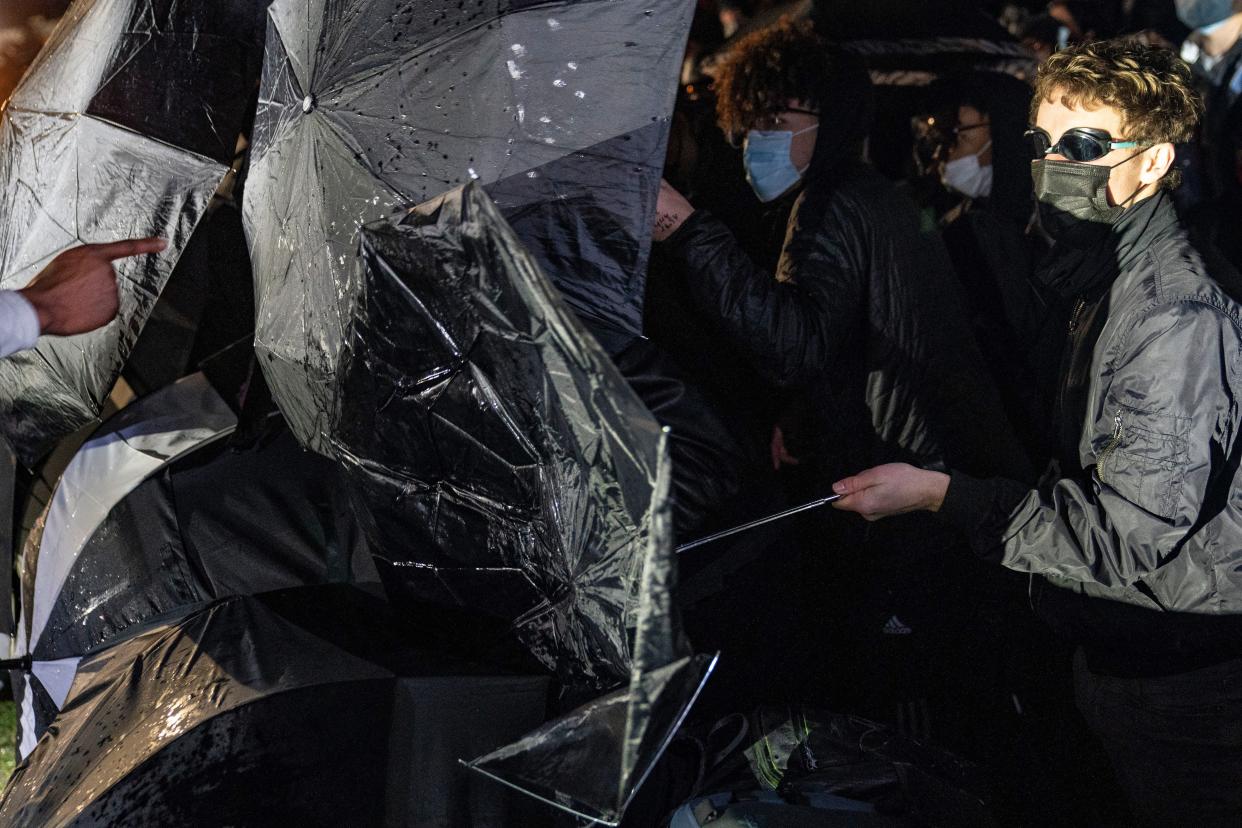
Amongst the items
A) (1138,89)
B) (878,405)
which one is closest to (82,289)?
(878,405)

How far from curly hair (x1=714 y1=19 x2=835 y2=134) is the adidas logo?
1.74 meters

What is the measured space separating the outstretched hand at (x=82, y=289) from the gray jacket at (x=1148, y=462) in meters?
2.28

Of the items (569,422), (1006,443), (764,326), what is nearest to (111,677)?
(569,422)

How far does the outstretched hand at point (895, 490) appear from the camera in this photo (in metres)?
2.33

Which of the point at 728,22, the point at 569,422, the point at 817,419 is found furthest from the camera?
the point at 728,22

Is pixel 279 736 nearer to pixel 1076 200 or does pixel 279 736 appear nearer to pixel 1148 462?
pixel 1148 462

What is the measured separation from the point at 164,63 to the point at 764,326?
2.01 metres

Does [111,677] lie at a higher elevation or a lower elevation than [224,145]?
lower

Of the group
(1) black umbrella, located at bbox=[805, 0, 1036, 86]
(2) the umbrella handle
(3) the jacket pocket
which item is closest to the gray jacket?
(3) the jacket pocket

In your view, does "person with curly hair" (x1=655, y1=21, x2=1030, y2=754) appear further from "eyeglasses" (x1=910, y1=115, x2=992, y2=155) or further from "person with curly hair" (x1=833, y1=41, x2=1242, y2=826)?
"eyeglasses" (x1=910, y1=115, x2=992, y2=155)

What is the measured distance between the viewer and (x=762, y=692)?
2900 mm

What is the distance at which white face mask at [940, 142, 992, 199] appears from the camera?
4.58 metres

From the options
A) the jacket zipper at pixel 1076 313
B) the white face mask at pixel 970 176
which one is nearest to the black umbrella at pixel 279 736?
the jacket zipper at pixel 1076 313

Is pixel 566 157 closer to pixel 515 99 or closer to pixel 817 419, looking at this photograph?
pixel 515 99
